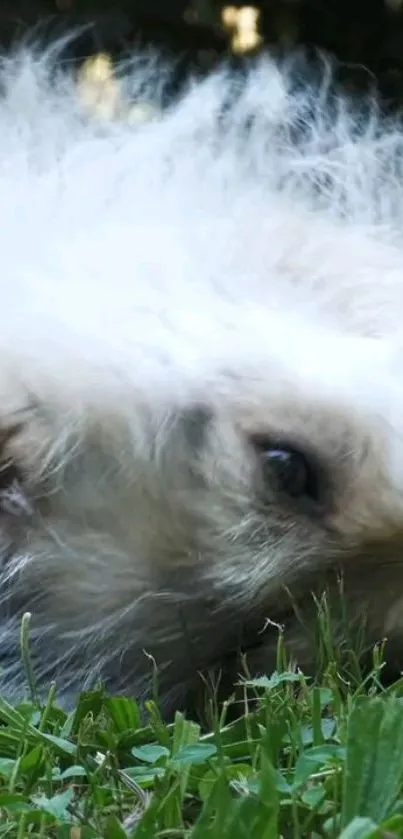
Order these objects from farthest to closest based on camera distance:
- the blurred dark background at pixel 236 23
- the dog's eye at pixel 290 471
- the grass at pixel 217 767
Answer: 1. the blurred dark background at pixel 236 23
2. the dog's eye at pixel 290 471
3. the grass at pixel 217 767

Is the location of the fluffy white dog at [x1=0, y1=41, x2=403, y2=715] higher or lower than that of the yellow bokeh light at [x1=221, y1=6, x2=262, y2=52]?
lower

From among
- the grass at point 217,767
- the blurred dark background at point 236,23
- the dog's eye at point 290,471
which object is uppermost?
the blurred dark background at point 236,23

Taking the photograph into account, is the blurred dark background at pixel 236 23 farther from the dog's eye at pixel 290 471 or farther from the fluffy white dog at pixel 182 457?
the dog's eye at pixel 290 471

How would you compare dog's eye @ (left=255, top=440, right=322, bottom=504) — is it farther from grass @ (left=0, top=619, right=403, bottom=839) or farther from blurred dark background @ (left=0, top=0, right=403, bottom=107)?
blurred dark background @ (left=0, top=0, right=403, bottom=107)

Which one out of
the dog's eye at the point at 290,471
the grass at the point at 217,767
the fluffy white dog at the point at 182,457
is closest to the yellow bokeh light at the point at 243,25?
the fluffy white dog at the point at 182,457

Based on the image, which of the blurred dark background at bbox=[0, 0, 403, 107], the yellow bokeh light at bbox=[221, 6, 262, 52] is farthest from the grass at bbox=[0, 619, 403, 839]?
the yellow bokeh light at bbox=[221, 6, 262, 52]

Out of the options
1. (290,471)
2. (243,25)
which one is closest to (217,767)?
(290,471)

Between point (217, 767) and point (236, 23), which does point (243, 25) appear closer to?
point (236, 23)

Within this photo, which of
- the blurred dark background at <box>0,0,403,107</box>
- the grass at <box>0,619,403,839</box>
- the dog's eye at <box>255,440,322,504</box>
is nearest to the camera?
the grass at <box>0,619,403,839</box>
